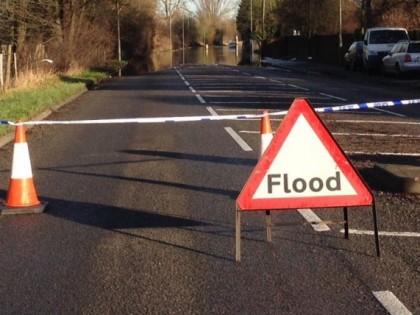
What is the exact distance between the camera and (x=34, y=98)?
2158cm

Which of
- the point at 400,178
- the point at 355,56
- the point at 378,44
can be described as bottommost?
the point at 400,178

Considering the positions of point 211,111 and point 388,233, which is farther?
point 211,111

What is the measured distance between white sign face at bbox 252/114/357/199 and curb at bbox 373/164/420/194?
8.51 feet

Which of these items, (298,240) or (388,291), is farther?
(298,240)

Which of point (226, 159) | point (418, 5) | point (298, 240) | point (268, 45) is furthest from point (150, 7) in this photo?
point (298, 240)

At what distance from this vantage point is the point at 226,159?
1119 centimetres

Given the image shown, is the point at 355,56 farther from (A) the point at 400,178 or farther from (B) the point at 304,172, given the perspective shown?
(B) the point at 304,172

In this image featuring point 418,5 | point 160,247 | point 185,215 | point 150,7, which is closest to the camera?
point 160,247

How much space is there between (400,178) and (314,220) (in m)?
1.75

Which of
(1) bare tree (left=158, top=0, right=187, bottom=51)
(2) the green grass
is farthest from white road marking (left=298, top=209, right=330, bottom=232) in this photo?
(1) bare tree (left=158, top=0, right=187, bottom=51)

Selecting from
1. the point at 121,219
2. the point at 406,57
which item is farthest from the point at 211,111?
the point at 406,57

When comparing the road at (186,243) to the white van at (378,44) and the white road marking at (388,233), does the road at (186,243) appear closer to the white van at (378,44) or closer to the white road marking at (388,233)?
the white road marking at (388,233)

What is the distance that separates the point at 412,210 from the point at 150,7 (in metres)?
67.2

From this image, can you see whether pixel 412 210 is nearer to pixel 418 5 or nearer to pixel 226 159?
pixel 226 159
